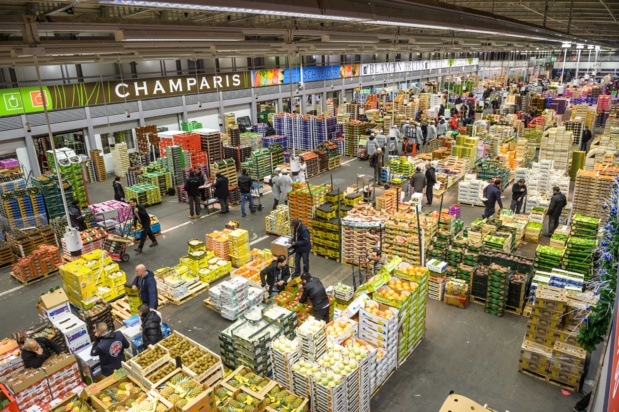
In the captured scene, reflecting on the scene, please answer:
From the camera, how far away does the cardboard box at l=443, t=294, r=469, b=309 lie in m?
9.46

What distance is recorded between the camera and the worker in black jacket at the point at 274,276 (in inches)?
374

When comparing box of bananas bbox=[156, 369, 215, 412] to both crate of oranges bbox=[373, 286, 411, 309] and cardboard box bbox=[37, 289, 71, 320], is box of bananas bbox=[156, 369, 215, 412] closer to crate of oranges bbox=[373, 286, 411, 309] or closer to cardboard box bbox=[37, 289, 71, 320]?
crate of oranges bbox=[373, 286, 411, 309]

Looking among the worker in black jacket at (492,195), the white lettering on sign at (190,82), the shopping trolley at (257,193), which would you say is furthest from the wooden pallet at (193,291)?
the white lettering on sign at (190,82)

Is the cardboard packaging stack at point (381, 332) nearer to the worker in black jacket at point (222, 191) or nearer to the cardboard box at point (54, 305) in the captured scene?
the cardboard box at point (54, 305)

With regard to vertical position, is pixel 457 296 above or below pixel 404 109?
below

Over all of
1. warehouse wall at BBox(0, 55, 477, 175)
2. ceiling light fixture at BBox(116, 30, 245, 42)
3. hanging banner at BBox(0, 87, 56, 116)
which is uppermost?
ceiling light fixture at BBox(116, 30, 245, 42)

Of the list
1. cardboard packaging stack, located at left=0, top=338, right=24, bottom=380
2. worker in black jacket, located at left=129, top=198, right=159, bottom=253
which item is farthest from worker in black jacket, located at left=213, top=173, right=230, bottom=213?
cardboard packaging stack, located at left=0, top=338, right=24, bottom=380

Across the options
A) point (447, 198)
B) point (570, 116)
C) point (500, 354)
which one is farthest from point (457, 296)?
point (570, 116)

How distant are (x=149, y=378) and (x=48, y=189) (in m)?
11.1

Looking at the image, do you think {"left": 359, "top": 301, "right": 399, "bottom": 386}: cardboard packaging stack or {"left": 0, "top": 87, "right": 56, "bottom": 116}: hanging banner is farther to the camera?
{"left": 0, "top": 87, "right": 56, "bottom": 116}: hanging banner

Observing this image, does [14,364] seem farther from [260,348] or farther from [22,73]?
[22,73]

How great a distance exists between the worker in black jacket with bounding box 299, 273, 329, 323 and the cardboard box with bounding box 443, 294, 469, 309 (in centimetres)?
310

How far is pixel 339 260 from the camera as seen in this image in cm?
1181

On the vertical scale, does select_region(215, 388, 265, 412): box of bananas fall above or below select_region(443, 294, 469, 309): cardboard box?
above
